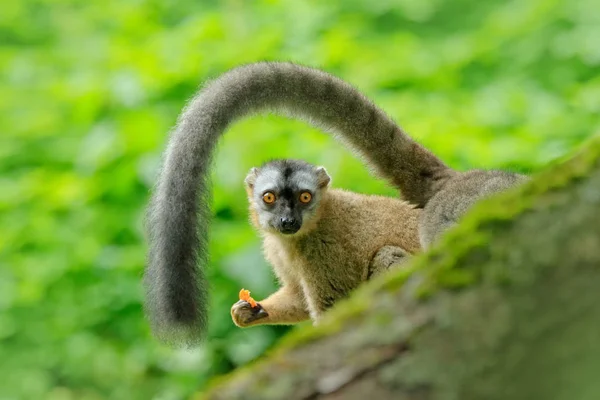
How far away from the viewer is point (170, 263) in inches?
118

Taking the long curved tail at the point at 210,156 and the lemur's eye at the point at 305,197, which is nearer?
the long curved tail at the point at 210,156

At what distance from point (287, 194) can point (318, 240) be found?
1.24 feet

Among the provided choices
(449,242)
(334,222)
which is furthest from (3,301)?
(449,242)

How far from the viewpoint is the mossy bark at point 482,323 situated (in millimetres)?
1472

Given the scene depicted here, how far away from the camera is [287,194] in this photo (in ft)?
15.9

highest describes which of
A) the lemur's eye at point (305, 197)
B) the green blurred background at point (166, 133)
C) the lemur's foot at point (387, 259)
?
the green blurred background at point (166, 133)

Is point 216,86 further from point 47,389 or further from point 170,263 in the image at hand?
point 47,389

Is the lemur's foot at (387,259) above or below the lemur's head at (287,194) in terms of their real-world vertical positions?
below

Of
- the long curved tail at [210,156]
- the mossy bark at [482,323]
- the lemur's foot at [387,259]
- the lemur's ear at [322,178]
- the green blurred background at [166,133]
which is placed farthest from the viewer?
the green blurred background at [166,133]

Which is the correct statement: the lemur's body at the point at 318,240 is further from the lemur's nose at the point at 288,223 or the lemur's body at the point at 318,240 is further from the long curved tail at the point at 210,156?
the long curved tail at the point at 210,156

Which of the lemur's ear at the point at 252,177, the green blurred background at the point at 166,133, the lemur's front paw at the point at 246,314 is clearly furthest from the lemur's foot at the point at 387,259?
the green blurred background at the point at 166,133

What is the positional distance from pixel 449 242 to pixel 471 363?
0.86 ft

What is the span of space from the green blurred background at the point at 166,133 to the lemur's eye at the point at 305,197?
825 millimetres

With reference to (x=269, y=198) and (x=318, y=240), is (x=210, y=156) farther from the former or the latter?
(x=269, y=198)
